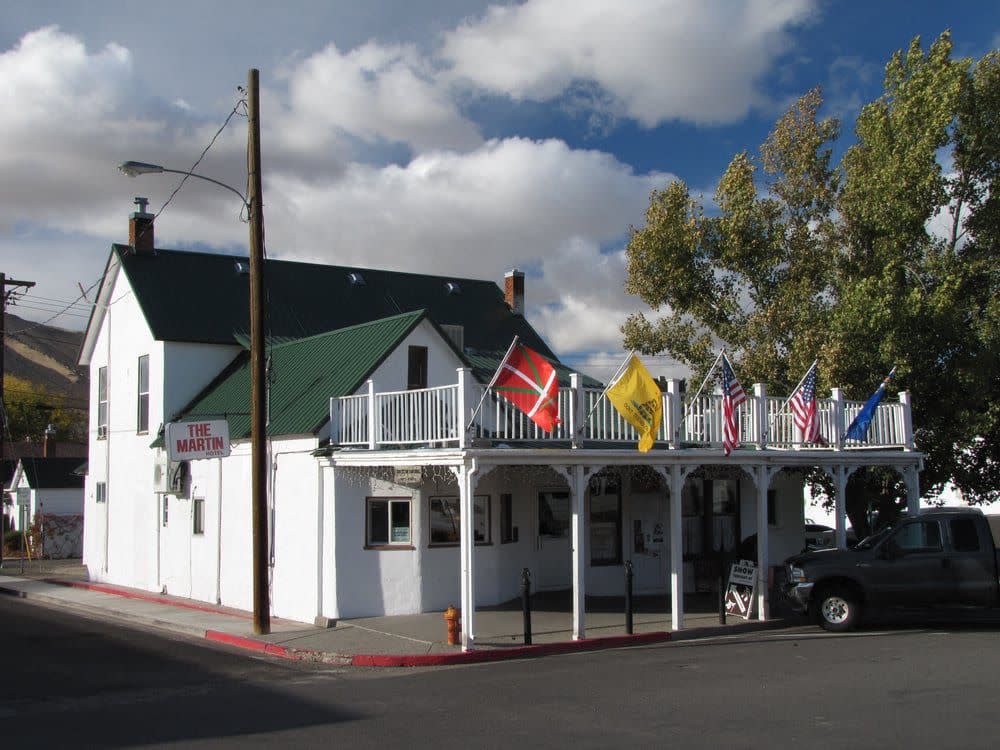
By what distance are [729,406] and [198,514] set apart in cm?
1191

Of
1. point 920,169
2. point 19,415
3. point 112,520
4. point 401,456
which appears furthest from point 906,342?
point 19,415

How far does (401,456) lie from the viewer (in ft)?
51.3

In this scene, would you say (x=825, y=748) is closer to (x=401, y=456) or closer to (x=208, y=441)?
(x=401, y=456)

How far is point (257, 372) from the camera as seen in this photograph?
16.4 m

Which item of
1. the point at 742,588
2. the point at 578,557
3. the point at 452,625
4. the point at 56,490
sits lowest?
the point at 452,625

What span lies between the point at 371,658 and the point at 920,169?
50.2ft

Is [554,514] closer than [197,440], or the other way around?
[197,440]

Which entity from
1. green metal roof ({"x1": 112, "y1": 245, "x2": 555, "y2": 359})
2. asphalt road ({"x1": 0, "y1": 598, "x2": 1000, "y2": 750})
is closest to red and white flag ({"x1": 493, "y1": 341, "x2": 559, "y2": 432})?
asphalt road ({"x1": 0, "y1": 598, "x2": 1000, "y2": 750})

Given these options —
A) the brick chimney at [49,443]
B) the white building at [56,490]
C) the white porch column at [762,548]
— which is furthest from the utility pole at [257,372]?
the brick chimney at [49,443]

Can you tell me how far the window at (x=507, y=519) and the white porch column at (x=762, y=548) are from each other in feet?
15.5

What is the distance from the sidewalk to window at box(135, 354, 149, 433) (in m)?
4.70

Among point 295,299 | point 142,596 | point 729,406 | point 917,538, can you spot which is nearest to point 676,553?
point 729,406

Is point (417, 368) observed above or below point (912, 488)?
above

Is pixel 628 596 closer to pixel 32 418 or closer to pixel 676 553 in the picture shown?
pixel 676 553
